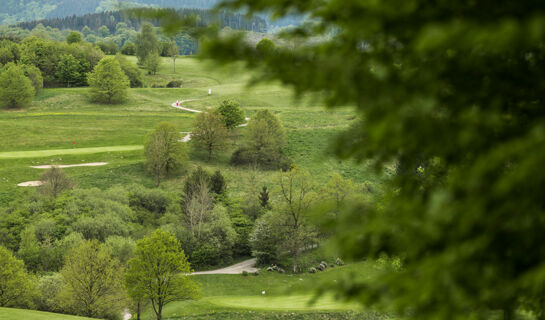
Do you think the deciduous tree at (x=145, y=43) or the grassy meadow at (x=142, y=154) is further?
the deciduous tree at (x=145, y=43)

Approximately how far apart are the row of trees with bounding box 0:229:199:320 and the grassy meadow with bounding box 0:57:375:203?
44.4ft

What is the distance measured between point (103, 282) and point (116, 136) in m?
35.5

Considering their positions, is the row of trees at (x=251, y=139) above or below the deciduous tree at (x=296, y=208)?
above

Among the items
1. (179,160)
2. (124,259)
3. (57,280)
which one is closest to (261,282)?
(124,259)

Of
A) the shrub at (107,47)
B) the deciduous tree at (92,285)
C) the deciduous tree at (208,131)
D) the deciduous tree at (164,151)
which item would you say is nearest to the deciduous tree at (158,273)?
the deciduous tree at (92,285)

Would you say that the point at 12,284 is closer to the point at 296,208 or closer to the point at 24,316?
the point at 24,316

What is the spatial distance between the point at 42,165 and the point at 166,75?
214ft

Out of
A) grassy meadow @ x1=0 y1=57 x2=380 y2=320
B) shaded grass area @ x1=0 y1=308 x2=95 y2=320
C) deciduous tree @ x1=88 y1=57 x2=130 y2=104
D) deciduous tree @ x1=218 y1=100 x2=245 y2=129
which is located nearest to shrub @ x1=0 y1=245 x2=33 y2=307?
grassy meadow @ x1=0 y1=57 x2=380 y2=320

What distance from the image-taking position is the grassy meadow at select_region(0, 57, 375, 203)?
45.8 metres

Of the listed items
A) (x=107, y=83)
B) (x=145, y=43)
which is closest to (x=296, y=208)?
(x=107, y=83)

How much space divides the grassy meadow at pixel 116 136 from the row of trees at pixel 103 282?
Result: 533 inches

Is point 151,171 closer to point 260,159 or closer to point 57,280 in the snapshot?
point 260,159

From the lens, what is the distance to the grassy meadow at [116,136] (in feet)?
150

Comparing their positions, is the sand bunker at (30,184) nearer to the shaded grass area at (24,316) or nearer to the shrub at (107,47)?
the shaded grass area at (24,316)
